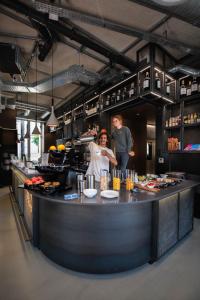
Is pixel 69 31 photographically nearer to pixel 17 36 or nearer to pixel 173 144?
pixel 17 36

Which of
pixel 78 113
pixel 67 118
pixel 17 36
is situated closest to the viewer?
pixel 17 36

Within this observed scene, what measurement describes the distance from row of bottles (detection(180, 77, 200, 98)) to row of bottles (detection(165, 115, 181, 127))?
514 mm

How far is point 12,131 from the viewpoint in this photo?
7.32 metres

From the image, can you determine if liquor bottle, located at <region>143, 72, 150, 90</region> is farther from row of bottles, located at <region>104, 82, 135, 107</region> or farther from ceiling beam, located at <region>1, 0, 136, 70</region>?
ceiling beam, located at <region>1, 0, 136, 70</region>

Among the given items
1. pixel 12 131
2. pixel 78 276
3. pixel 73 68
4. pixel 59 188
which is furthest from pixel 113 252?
pixel 12 131

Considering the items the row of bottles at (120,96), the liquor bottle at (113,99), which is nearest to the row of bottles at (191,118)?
the row of bottles at (120,96)

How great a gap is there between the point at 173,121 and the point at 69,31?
2937 millimetres

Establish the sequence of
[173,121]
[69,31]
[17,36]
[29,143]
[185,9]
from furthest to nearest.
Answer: [29,143]
[173,121]
[17,36]
[69,31]
[185,9]

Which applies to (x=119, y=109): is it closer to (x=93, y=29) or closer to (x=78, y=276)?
(x=93, y=29)

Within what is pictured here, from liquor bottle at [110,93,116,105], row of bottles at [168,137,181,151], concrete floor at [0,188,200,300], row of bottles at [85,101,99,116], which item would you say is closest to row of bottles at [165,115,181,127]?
row of bottles at [168,137,181,151]

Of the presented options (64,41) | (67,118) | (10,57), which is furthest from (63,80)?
(67,118)

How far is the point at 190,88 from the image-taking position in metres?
3.78

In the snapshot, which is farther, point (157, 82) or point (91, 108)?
point (91, 108)

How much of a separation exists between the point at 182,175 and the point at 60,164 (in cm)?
262
